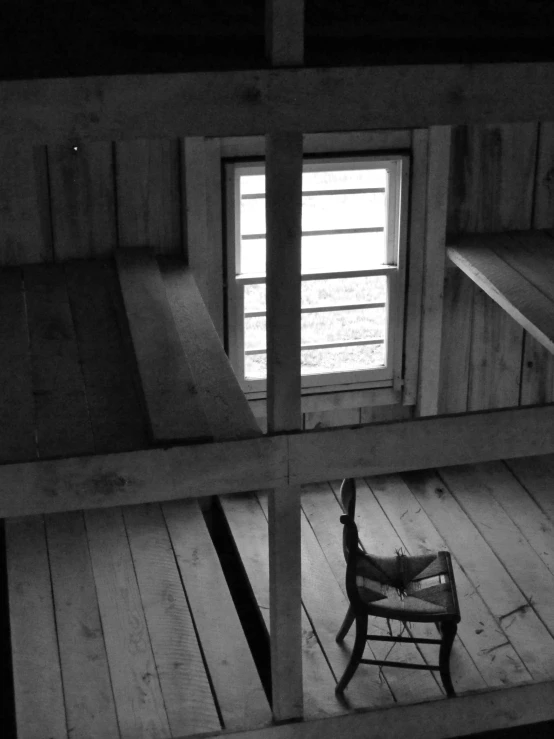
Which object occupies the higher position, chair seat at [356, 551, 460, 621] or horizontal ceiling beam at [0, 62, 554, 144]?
horizontal ceiling beam at [0, 62, 554, 144]

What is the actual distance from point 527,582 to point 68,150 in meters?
2.65

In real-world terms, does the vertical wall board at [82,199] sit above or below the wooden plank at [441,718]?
above

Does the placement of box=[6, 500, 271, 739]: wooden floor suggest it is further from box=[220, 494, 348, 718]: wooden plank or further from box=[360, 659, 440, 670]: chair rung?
box=[360, 659, 440, 670]: chair rung

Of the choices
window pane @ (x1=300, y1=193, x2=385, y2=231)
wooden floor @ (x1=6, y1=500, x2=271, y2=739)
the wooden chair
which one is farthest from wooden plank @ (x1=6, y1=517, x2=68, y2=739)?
window pane @ (x1=300, y1=193, x2=385, y2=231)

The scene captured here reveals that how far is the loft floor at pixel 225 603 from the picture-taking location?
11.6 feet

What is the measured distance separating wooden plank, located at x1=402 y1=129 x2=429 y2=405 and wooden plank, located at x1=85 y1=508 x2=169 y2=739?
1553 mm

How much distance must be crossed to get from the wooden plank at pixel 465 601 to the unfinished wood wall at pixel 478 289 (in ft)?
1.69

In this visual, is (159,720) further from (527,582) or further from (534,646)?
(527,582)

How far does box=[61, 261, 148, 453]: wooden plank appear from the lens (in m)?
2.79

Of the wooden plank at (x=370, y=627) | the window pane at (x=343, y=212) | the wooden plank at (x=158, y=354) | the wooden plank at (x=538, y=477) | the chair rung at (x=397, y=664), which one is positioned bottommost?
the wooden plank at (x=370, y=627)

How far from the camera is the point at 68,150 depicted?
4281 millimetres

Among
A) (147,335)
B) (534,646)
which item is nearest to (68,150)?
(147,335)

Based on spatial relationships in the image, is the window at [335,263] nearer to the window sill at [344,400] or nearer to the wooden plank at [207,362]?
the window sill at [344,400]

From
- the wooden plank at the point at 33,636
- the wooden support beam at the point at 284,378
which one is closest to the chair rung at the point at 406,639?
the wooden support beam at the point at 284,378
